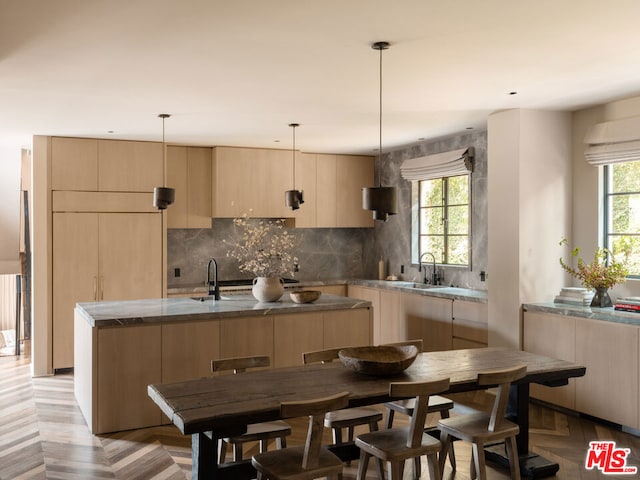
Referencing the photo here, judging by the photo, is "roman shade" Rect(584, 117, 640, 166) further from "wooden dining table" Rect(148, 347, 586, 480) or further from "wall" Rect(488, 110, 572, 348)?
"wooden dining table" Rect(148, 347, 586, 480)

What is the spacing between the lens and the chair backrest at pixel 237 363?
3500 mm

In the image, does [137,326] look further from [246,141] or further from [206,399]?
[246,141]

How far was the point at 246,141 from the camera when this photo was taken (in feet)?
23.5

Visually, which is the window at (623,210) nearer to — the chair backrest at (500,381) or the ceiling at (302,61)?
the ceiling at (302,61)

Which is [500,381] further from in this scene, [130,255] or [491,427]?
[130,255]

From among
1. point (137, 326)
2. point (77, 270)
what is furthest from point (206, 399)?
point (77, 270)

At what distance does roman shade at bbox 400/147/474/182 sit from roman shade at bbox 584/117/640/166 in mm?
1466

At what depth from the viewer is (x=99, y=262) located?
6.75 m

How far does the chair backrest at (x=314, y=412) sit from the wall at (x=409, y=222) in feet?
11.8

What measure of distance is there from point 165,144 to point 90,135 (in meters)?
0.88

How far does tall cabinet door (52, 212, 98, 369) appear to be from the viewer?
21.6 feet

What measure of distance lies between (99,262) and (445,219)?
396cm

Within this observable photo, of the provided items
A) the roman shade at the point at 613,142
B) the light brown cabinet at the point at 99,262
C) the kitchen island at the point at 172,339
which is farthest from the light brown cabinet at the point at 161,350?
the roman shade at the point at 613,142

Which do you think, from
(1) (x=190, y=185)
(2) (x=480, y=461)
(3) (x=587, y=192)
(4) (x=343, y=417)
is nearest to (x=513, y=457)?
(2) (x=480, y=461)
